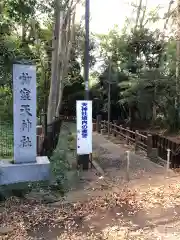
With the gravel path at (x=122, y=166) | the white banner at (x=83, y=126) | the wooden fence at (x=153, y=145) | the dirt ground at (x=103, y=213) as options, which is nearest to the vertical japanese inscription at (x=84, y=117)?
the white banner at (x=83, y=126)

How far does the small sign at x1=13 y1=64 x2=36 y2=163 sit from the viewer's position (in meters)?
6.86

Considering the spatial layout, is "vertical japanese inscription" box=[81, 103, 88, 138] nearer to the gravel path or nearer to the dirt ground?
the gravel path

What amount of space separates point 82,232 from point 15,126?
9.87 feet

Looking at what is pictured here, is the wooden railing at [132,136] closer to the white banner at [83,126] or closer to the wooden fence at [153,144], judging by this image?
the wooden fence at [153,144]

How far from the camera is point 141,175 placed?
27.8 ft

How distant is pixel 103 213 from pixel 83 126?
3.65m

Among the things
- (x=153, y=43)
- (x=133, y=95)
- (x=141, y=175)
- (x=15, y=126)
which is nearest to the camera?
(x=15, y=126)

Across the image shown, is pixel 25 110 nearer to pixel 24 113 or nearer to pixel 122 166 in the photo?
pixel 24 113

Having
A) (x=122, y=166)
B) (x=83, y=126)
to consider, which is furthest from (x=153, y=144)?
(x=83, y=126)

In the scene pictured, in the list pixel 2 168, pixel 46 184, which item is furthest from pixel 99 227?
pixel 2 168

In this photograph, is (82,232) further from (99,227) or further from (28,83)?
(28,83)

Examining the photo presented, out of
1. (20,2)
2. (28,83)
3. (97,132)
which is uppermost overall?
(20,2)

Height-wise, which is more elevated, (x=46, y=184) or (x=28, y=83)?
(x=28, y=83)

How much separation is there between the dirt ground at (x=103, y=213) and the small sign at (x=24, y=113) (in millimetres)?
1250
